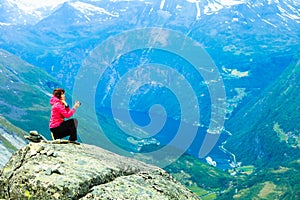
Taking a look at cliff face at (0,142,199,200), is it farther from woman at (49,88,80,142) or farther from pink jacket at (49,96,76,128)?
pink jacket at (49,96,76,128)

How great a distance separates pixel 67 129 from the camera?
24609 millimetres

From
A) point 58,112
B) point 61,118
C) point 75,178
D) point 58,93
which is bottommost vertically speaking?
point 75,178

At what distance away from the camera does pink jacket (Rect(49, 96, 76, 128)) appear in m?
24.1

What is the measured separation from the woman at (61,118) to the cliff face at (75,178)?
5.89 feet

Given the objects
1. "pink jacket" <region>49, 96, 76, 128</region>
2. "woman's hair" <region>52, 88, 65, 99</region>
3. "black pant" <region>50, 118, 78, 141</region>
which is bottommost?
"black pant" <region>50, 118, 78, 141</region>

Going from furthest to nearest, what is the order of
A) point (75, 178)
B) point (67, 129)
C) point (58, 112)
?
point (67, 129)
point (58, 112)
point (75, 178)

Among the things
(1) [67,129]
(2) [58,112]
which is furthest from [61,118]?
(1) [67,129]

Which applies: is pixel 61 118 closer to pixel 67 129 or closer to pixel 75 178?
pixel 67 129

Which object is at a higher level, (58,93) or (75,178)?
(58,93)

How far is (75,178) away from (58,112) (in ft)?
22.3

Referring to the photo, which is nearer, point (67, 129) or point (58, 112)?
point (58, 112)

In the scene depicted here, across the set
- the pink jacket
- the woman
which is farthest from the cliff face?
the pink jacket

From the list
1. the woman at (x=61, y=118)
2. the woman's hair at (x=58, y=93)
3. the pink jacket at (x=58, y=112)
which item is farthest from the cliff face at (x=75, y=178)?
the woman's hair at (x=58, y=93)

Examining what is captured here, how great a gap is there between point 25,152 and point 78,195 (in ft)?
16.7
